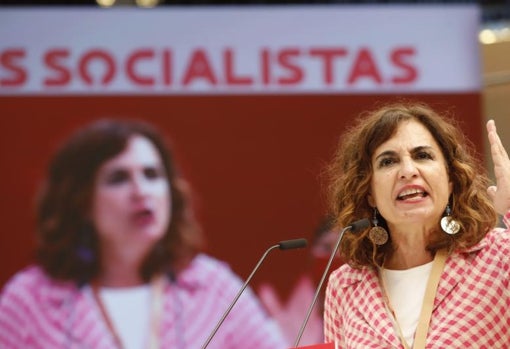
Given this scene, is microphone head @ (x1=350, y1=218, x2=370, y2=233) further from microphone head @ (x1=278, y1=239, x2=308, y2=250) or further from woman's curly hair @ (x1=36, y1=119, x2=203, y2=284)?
woman's curly hair @ (x1=36, y1=119, x2=203, y2=284)

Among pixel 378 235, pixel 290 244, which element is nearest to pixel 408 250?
pixel 378 235

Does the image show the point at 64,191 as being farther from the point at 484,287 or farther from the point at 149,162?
the point at 484,287

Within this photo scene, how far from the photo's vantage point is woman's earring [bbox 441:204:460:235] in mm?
2764

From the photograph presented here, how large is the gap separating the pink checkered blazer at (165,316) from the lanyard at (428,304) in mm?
3818

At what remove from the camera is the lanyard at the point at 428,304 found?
2.65m

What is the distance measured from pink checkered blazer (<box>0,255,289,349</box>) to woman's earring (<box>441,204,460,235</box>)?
12.6ft

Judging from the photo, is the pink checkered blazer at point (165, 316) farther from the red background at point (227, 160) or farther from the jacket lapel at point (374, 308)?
the jacket lapel at point (374, 308)

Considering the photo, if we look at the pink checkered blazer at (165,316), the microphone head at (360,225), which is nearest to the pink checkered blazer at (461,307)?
the microphone head at (360,225)

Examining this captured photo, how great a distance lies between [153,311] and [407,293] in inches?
155

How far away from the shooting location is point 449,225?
2771mm

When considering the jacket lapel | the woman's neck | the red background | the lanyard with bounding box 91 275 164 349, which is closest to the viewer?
the jacket lapel

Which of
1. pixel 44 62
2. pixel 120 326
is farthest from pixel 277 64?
pixel 120 326

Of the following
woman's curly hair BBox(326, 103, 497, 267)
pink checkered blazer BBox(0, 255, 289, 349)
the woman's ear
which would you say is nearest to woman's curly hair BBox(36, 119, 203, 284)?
pink checkered blazer BBox(0, 255, 289, 349)

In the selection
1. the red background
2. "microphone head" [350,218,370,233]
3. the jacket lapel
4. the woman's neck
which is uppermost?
"microphone head" [350,218,370,233]
